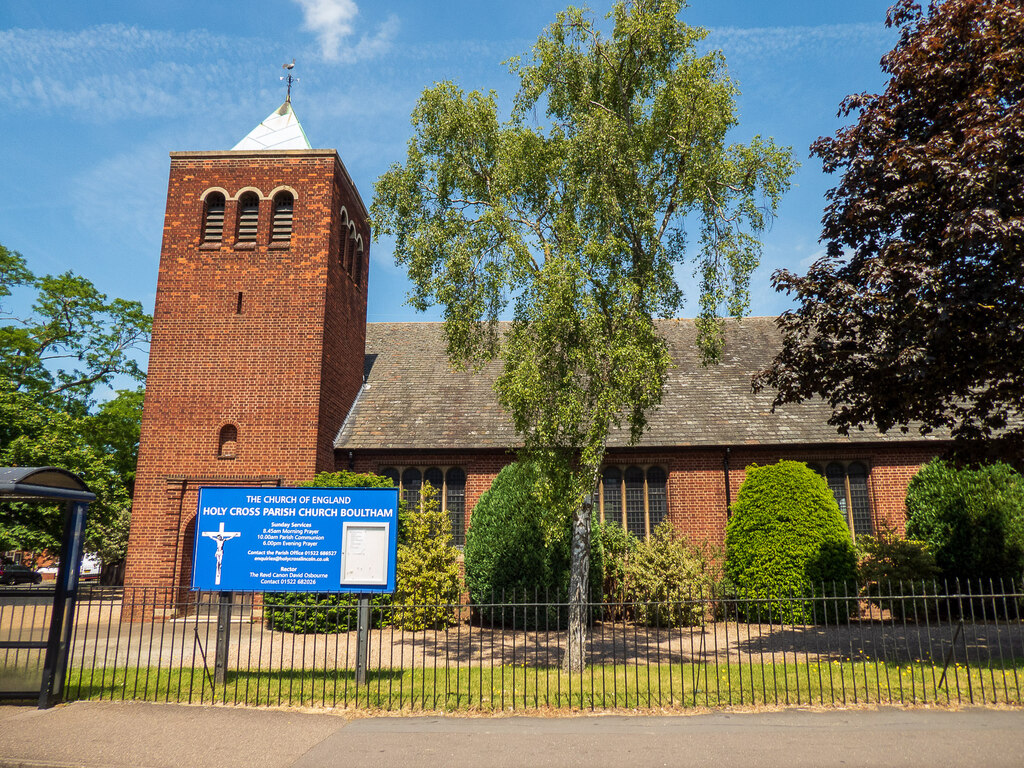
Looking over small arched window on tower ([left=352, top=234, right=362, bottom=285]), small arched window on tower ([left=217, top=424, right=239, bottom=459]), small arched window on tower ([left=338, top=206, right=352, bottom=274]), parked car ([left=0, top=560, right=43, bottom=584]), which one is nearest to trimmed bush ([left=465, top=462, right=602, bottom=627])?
small arched window on tower ([left=217, top=424, right=239, bottom=459])

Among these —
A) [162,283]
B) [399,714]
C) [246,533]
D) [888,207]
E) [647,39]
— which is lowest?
[399,714]

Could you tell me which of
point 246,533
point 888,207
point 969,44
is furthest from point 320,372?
point 969,44

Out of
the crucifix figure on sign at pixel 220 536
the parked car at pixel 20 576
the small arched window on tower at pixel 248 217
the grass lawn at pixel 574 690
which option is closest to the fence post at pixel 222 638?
the grass lawn at pixel 574 690

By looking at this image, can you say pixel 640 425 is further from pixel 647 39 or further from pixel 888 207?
pixel 647 39

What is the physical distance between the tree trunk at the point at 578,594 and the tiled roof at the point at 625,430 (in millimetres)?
7034

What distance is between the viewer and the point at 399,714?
26.7 ft

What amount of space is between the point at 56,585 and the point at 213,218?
12.6 m

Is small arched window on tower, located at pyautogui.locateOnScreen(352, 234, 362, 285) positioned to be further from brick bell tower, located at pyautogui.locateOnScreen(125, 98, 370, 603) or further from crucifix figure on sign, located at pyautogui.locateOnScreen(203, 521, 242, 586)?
crucifix figure on sign, located at pyautogui.locateOnScreen(203, 521, 242, 586)

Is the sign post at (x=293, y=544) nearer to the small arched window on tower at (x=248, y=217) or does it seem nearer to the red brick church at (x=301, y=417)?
the red brick church at (x=301, y=417)

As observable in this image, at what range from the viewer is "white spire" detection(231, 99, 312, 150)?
63.0 ft

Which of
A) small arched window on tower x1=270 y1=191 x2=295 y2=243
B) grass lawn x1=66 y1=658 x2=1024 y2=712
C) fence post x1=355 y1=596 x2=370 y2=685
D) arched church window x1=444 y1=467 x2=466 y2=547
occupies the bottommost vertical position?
grass lawn x1=66 y1=658 x2=1024 y2=712

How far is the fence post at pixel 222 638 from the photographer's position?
373 inches

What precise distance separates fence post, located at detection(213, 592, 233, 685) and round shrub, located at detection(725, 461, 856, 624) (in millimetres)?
11226

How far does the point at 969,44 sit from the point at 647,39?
475 cm
